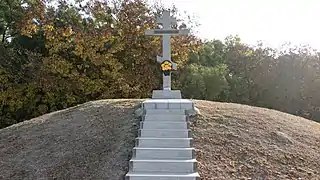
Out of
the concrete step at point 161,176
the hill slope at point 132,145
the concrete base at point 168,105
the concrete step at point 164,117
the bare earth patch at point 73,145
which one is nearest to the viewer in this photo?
the concrete step at point 161,176

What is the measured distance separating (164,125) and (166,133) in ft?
0.99

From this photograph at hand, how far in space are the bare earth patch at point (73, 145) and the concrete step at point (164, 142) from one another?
0.71 ft

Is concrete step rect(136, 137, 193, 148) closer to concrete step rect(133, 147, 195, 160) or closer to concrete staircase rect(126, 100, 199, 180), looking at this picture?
concrete staircase rect(126, 100, 199, 180)

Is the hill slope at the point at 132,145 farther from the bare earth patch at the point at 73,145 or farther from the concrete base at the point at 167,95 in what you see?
the concrete base at the point at 167,95

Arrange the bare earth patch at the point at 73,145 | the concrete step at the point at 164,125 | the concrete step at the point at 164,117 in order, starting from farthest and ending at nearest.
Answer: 1. the concrete step at the point at 164,117
2. the concrete step at the point at 164,125
3. the bare earth patch at the point at 73,145

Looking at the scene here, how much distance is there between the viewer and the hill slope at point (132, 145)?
8039mm

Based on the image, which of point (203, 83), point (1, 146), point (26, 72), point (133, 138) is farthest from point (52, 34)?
point (133, 138)

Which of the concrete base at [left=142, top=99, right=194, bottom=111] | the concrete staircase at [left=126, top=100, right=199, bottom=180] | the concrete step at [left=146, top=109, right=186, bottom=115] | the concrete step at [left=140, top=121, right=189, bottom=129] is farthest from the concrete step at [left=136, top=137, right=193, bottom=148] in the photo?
the concrete base at [left=142, top=99, right=194, bottom=111]

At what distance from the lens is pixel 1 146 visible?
9883mm

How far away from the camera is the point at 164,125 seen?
9234 millimetres

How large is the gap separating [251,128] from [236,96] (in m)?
12.1

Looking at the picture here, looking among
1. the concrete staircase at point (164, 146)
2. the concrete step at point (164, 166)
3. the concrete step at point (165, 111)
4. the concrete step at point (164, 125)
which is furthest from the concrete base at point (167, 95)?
the concrete step at point (164, 166)

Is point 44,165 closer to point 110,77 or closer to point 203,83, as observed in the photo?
point 110,77

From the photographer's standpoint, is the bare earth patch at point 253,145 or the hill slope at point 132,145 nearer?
the bare earth patch at point 253,145
